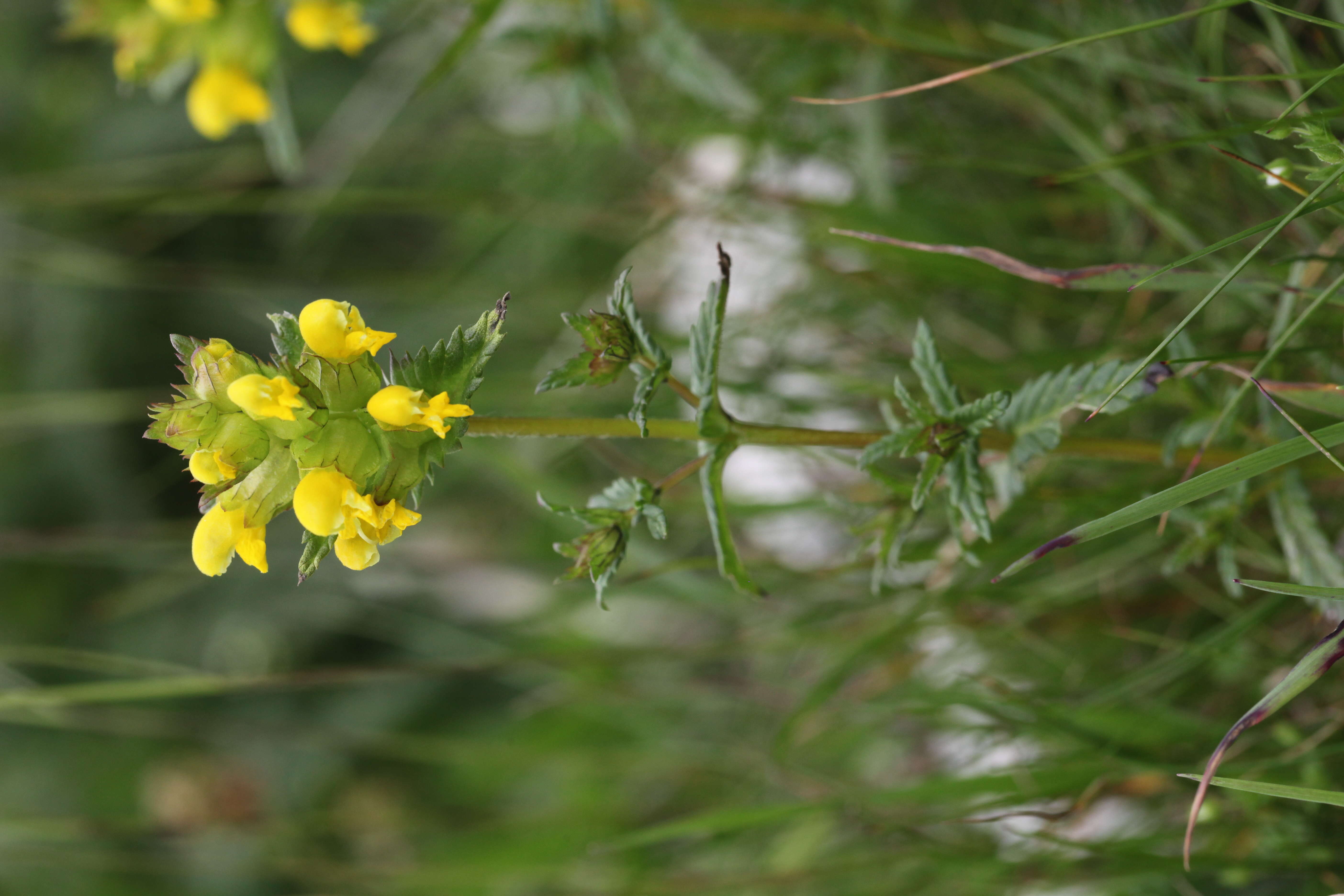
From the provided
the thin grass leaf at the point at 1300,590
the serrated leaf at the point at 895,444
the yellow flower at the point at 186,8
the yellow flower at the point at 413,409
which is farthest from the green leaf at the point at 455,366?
the yellow flower at the point at 186,8

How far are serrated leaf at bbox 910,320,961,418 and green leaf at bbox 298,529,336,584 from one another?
0.94 ft

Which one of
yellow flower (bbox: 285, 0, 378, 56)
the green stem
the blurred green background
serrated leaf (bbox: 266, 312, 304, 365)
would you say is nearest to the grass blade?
the blurred green background

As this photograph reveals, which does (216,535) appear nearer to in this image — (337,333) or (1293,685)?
(337,333)

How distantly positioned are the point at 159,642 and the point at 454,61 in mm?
1327

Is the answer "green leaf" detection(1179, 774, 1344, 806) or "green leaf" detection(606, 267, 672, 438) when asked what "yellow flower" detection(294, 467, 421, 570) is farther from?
"green leaf" detection(1179, 774, 1344, 806)

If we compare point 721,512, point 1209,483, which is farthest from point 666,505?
point 1209,483

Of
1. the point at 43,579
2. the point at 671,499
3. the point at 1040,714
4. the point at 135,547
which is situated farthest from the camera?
the point at 43,579

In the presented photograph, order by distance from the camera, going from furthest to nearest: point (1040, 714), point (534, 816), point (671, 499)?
1. point (534, 816)
2. point (671, 499)
3. point (1040, 714)

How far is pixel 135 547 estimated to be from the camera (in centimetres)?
100

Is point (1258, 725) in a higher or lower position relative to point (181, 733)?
lower

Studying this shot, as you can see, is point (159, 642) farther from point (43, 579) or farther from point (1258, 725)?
point (1258, 725)

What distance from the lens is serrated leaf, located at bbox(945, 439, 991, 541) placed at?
1.35 feet

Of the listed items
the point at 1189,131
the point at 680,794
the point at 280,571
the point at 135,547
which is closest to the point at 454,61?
the point at 1189,131

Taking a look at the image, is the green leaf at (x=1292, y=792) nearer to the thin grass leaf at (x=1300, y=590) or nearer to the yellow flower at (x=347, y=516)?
the thin grass leaf at (x=1300, y=590)
